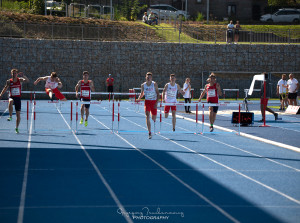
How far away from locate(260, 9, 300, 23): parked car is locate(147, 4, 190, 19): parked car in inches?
351

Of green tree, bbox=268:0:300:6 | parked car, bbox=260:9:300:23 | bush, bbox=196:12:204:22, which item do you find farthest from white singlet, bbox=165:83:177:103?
green tree, bbox=268:0:300:6

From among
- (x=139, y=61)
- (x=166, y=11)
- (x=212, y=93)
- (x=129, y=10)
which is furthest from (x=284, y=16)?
(x=212, y=93)

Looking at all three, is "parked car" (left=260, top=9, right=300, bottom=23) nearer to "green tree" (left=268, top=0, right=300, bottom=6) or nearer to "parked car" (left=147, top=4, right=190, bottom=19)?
"green tree" (left=268, top=0, right=300, bottom=6)

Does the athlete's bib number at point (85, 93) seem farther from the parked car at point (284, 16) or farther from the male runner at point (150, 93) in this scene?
the parked car at point (284, 16)

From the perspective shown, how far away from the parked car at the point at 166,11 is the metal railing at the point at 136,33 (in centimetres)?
678

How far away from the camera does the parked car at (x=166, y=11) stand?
185ft

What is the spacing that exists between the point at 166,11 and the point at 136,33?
10.7m

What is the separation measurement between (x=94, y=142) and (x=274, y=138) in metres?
5.24

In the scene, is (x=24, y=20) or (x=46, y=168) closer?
(x=46, y=168)

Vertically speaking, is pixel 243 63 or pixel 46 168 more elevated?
pixel 243 63

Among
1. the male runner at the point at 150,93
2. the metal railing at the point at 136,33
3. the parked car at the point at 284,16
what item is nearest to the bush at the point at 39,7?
the metal railing at the point at 136,33

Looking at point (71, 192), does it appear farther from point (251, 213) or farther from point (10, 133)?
point (10, 133)

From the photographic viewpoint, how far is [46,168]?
10.8 m

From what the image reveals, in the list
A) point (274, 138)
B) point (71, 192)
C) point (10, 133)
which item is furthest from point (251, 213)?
point (10, 133)
